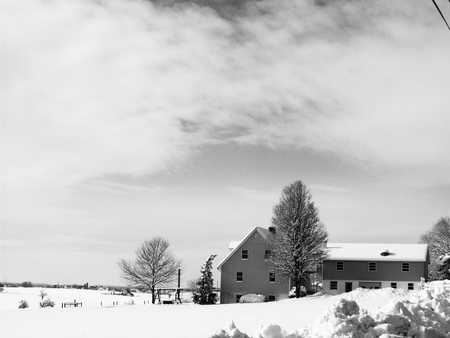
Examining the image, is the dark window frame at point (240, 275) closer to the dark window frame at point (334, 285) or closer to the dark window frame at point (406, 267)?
the dark window frame at point (334, 285)

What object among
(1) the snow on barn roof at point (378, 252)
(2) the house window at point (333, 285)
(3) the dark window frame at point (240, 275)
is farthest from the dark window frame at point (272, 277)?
(2) the house window at point (333, 285)

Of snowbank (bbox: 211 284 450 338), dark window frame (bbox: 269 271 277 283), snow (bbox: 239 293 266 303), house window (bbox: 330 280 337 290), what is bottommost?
snow (bbox: 239 293 266 303)

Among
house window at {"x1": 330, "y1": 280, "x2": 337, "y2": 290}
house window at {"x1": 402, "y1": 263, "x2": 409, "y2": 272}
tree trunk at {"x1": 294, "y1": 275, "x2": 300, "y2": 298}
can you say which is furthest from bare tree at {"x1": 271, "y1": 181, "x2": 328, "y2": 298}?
house window at {"x1": 402, "y1": 263, "x2": 409, "y2": 272}

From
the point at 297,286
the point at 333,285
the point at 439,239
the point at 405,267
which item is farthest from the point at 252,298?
the point at 439,239

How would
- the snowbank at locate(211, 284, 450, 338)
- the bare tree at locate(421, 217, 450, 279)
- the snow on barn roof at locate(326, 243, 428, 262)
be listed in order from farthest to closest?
1. the bare tree at locate(421, 217, 450, 279)
2. the snow on barn roof at locate(326, 243, 428, 262)
3. the snowbank at locate(211, 284, 450, 338)

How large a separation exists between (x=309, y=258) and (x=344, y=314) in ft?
154

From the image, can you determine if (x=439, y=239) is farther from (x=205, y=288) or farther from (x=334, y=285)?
(x=205, y=288)

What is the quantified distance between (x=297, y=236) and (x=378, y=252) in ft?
51.5

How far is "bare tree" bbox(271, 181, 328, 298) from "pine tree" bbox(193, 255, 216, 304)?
1011 centimetres

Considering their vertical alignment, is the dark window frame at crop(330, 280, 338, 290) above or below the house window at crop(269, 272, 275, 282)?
below

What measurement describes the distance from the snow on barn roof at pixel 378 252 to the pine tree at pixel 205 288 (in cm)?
1447

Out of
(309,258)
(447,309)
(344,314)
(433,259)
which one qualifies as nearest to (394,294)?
(309,258)

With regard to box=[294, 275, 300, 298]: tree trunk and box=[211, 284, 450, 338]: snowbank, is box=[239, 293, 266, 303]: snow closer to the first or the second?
box=[294, 275, 300, 298]: tree trunk

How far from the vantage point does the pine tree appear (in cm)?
6506
